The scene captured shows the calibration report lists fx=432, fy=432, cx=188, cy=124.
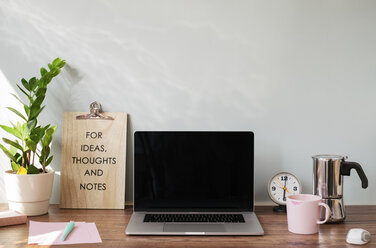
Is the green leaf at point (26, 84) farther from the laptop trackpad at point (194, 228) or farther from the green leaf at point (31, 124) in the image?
the laptop trackpad at point (194, 228)

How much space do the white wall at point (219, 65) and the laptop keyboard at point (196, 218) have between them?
0.25 metres

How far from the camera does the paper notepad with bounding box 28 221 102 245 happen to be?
1295mm

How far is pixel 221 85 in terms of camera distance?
171cm

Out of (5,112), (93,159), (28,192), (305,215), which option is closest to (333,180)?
(305,215)

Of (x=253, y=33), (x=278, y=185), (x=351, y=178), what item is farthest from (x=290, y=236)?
(x=253, y=33)

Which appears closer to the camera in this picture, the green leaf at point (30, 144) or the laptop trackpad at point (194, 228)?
the laptop trackpad at point (194, 228)

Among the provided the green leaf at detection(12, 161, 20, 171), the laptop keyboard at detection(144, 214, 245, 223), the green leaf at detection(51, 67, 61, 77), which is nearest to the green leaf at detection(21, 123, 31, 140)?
the green leaf at detection(12, 161, 20, 171)

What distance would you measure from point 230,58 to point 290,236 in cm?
72

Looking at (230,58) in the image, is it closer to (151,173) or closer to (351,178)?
(151,173)

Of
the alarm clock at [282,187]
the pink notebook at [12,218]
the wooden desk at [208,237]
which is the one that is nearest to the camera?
the wooden desk at [208,237]

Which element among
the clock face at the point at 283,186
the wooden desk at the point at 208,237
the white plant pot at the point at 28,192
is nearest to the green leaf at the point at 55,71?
the white plant pot at the point at 28,192

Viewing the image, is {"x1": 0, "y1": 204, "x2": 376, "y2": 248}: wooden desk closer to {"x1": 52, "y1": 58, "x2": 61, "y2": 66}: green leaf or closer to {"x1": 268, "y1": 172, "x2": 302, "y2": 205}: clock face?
{"x1": 268, "y1": 172, "x2": 302, "y2": 205}: clock face

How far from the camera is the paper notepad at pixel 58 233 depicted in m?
1.29

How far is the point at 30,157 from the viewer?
1.67m
